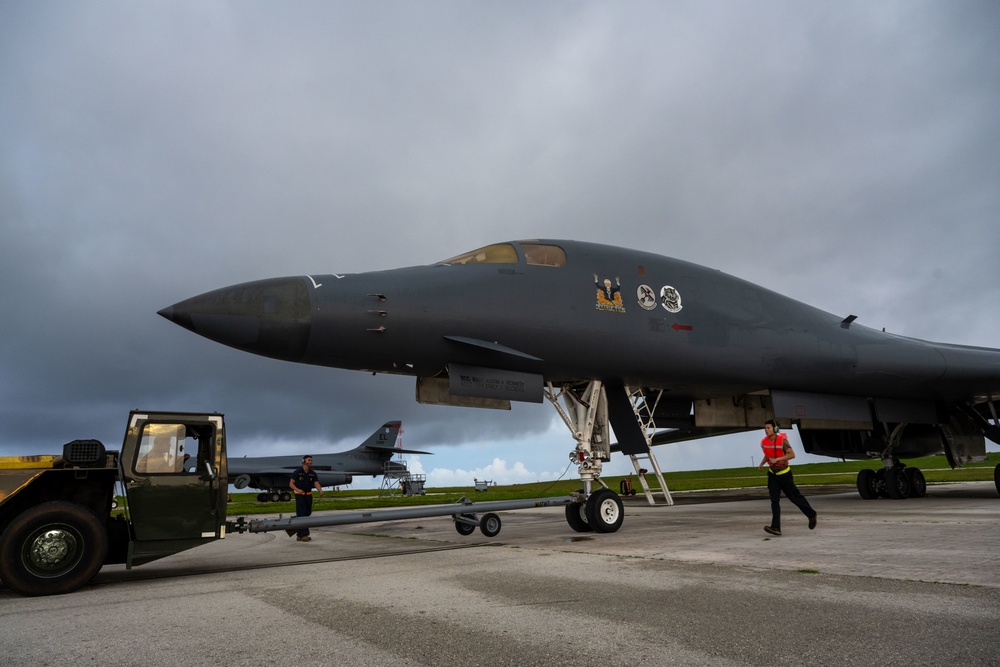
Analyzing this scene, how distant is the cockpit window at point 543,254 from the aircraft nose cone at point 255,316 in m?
3.34

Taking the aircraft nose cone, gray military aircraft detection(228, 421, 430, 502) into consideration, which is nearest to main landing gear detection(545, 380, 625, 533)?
the aircraft nose cone

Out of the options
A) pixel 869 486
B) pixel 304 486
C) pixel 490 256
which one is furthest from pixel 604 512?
pixel 869 486

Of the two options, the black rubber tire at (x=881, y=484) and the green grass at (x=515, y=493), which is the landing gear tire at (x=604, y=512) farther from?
the black rubber tire at (x=881, y=484)

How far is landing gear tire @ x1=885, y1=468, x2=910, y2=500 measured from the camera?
606 inches

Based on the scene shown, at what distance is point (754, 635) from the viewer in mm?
3125

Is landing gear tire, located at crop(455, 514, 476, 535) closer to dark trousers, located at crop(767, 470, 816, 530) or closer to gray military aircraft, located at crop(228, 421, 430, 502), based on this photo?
dark trousers, located at crop(767, 470, 816, 530)

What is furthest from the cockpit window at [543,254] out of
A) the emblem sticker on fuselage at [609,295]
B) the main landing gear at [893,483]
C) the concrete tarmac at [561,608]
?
the main landing gear at [893,483]

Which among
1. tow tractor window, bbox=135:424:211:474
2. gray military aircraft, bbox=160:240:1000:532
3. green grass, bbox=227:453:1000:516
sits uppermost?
gray military aircraft, bbox=160:240:1000:532

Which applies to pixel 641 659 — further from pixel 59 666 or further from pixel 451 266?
pixel 451 266

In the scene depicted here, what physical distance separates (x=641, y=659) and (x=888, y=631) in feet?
4.50

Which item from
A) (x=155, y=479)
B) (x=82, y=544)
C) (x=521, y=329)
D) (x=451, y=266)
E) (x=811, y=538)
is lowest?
(x=811, y=538)

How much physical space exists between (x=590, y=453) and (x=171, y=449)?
577cm

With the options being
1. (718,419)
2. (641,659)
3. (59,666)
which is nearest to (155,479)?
(59,666)

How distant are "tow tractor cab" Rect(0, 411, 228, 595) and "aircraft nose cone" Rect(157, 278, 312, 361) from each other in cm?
93
